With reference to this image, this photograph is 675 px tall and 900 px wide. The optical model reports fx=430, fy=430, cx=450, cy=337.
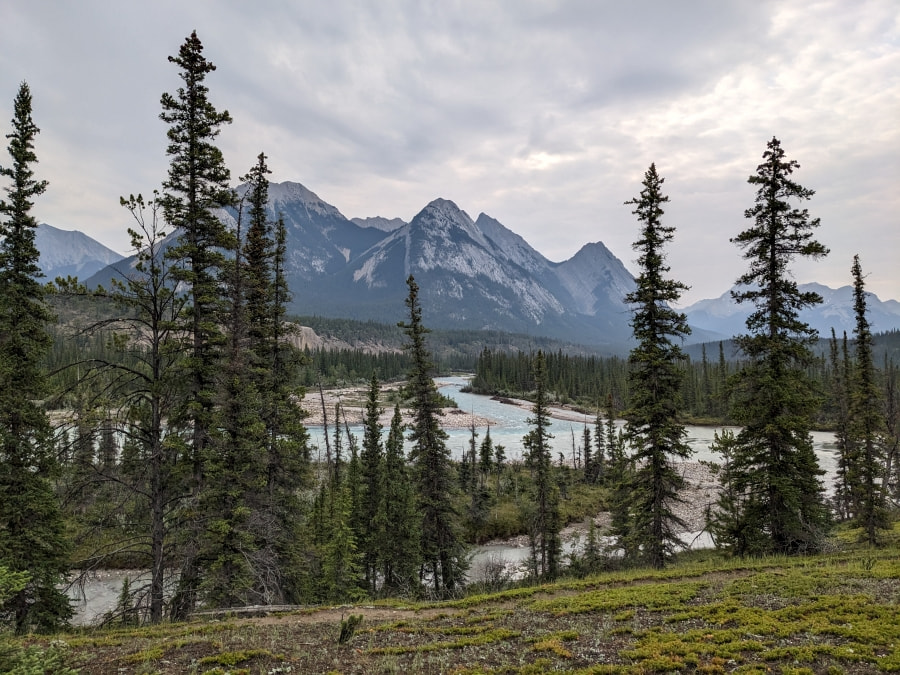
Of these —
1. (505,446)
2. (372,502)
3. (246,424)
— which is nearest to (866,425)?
(372,502)

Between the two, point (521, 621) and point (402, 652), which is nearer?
point (402, 652)

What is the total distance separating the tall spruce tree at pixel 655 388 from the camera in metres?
20.1

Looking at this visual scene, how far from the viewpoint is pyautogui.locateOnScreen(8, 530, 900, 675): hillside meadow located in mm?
9016

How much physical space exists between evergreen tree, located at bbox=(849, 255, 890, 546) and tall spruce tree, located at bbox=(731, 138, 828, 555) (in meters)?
5.75

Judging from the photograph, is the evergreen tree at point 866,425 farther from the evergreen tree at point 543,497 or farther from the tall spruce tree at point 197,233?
the tall spruce tree at point 197,233

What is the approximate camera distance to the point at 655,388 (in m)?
20.6

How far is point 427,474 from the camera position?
26391mm

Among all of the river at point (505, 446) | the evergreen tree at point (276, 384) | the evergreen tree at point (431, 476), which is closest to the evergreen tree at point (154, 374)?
the river at point (505, 446)

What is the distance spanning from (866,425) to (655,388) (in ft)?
55.3

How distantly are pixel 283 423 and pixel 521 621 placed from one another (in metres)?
14.4

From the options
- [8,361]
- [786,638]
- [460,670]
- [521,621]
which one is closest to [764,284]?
[786,638]

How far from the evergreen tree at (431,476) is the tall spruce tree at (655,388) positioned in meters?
10.7

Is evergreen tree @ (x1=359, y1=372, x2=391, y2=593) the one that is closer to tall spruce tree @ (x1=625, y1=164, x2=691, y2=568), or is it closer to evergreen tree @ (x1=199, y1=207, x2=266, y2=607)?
evergreen tree @ (x1=199, y1=207, x2=266, y2=607)

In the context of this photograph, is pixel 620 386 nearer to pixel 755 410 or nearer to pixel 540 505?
pixel 540 505
